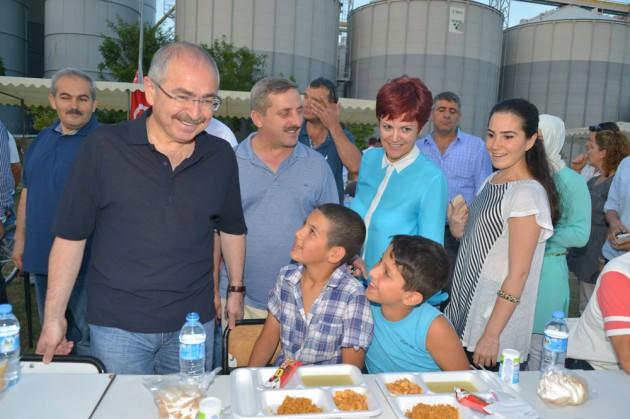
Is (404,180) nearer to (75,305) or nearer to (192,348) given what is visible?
(192,348)

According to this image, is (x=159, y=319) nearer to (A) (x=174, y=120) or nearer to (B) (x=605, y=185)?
(A) (x=174, y=120)

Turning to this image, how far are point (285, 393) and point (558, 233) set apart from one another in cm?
197

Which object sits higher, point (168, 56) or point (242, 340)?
point (168, 56)

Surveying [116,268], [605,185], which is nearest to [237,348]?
[116,268]

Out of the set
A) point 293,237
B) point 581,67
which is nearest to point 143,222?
point 293,237

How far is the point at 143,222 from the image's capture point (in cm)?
208

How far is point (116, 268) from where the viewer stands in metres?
2.10

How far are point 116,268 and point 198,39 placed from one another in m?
28.7

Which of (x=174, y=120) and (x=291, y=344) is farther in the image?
(x=291, y=344)

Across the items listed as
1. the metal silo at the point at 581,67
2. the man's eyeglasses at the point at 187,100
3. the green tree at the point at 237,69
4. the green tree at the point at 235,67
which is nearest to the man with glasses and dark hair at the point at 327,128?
the man's eyeglasses at the point at 187,100

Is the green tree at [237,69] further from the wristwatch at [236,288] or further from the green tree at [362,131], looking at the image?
the wristwatch at [236,288]

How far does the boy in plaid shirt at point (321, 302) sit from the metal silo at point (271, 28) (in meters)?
26.5

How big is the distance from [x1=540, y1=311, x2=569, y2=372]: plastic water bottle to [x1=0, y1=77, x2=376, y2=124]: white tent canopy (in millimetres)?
10715

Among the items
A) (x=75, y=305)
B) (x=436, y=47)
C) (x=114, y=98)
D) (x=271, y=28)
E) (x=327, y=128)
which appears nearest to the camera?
(x=75, y=305)
